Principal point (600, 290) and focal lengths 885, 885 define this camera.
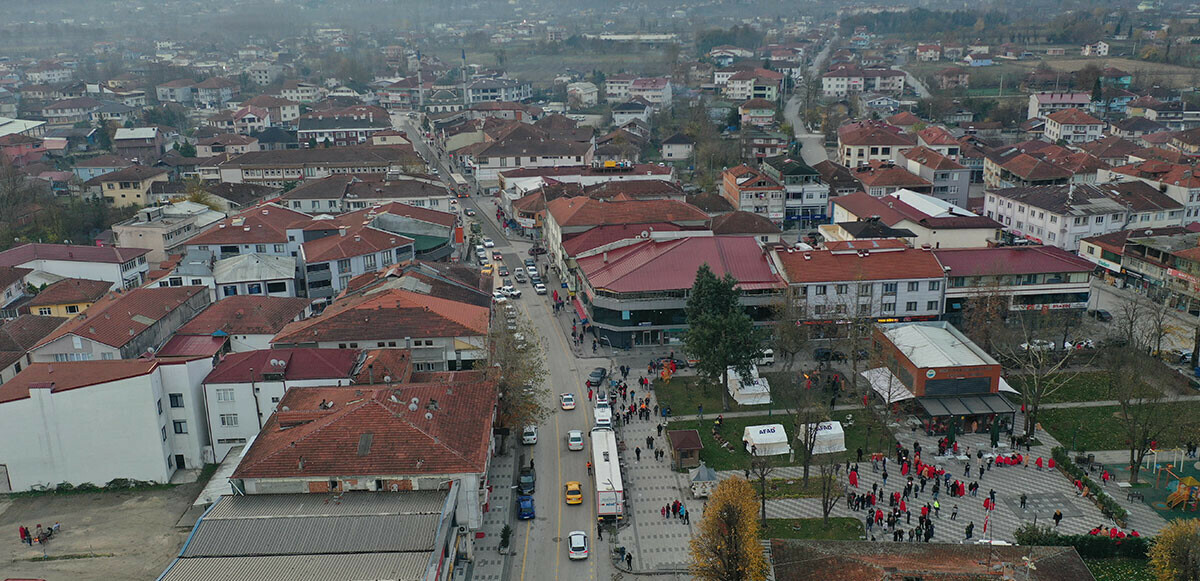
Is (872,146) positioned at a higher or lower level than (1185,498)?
higher

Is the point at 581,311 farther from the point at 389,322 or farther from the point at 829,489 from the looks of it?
the point at 829,489

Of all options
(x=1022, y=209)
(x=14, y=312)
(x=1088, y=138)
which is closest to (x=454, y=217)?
(x=14, y=312)

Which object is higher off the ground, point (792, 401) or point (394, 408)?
point (394, 408)

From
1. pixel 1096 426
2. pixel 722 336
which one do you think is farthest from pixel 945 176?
pixel 722 336

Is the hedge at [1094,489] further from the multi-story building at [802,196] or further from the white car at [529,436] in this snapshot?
the multi-story building at [802,196]

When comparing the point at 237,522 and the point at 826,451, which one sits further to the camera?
the point at 826,451

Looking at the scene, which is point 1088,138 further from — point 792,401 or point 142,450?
point 142,450

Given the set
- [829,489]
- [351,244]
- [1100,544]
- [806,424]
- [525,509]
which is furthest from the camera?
[351,244]
